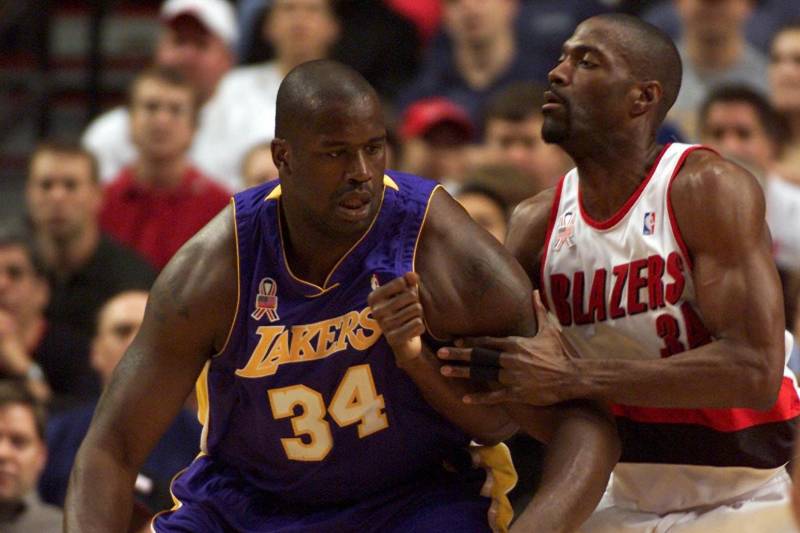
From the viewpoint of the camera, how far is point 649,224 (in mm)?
4102

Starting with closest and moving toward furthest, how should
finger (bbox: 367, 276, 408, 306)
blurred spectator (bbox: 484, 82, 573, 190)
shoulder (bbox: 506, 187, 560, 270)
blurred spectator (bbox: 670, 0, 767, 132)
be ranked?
1. finger (bbox: 367, 276, 408, 306)
2. shoulder (bbox: 506, 187, 560, 270)
3. blurred spectator (bbox: 484, 82, 573, 190)
4. blurred spectator (bbox: 670, 0, 767, 132)

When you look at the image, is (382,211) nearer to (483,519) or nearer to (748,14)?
(483,519)

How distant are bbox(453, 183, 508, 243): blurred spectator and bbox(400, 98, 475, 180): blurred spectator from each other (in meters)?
1.07

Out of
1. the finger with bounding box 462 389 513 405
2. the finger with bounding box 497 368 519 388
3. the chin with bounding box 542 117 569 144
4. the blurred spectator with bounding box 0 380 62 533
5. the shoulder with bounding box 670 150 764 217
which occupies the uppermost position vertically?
the chin with bounding box 542 117 569 144

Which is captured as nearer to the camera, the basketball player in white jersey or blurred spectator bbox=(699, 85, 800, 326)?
the basketball player in white jersey

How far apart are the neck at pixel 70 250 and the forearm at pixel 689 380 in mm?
3712

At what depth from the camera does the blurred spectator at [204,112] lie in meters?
7.96

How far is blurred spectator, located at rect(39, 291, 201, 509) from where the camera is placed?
220 inches

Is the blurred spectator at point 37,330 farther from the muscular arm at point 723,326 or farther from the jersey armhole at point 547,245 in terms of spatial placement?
the muscular arm at point 723,326

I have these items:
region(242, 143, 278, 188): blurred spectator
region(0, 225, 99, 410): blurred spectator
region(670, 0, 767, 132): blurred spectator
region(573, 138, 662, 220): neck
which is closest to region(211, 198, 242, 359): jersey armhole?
region(573, 138, 662, 220): neck

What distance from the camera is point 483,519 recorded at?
4023 mm

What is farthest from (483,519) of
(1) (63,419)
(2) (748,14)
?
(2) (748,14)

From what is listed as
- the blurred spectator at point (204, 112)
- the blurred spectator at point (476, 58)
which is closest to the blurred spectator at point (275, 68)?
the blurred spectator at point (204, 112)

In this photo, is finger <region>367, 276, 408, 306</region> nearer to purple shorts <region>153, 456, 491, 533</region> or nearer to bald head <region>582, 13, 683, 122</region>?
purple shorts <region>153, 456, 491, 533</region>
